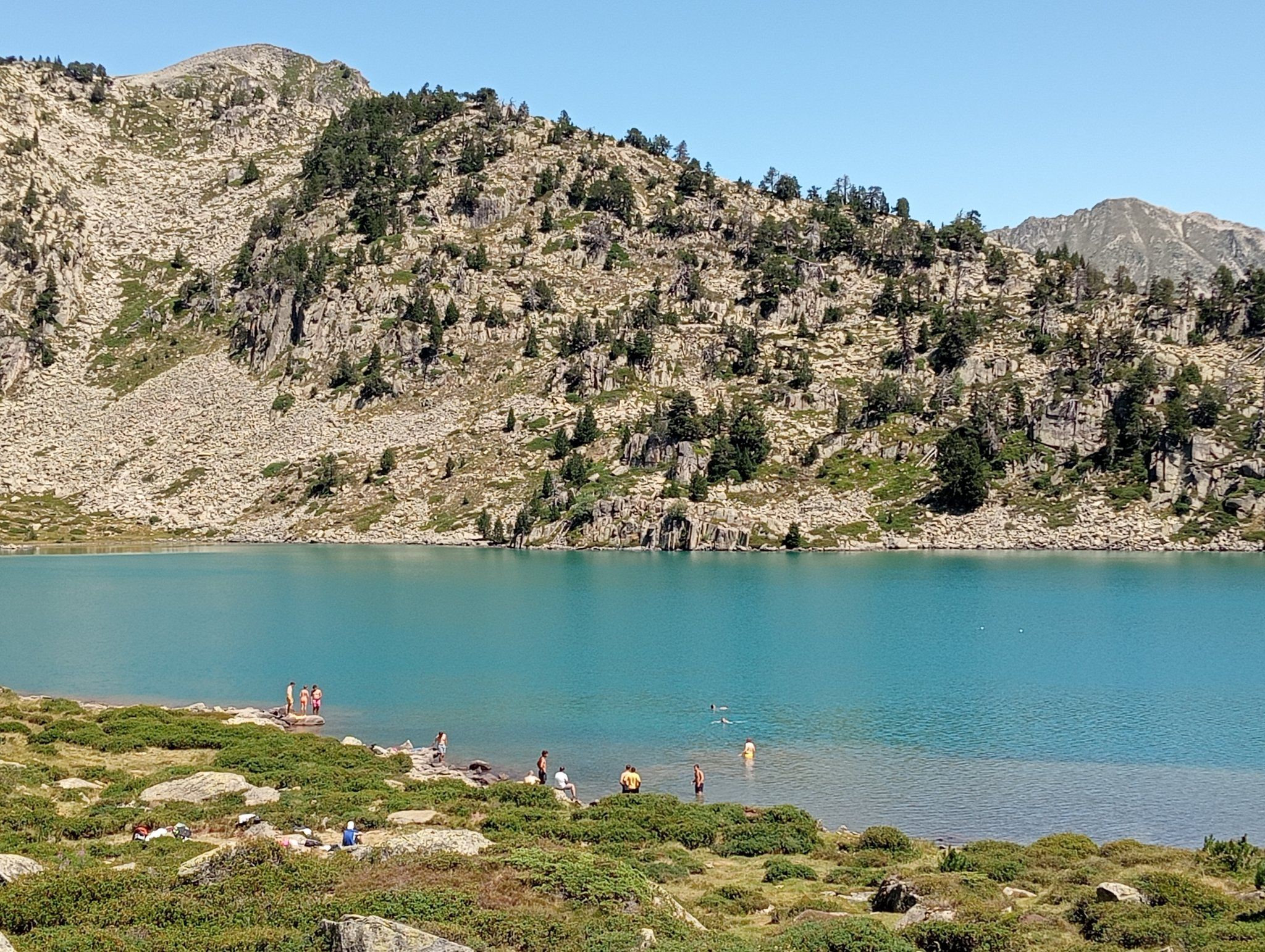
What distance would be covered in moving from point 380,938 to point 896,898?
1618 cm

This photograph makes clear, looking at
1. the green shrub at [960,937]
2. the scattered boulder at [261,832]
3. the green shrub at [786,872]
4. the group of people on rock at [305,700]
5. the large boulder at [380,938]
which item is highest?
the large boulder at [380,938]

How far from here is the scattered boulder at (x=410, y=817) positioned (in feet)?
115

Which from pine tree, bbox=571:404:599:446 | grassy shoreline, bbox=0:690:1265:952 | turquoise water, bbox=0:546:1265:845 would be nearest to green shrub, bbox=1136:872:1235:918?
grassy shoreline, bbox=0:690:1265:952

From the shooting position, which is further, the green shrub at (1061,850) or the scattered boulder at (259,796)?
the scattered boulder at (259,796)

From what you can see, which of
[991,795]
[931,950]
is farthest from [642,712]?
[931,950]

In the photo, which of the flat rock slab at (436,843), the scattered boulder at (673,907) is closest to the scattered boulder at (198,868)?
the flat rock slab at (436,843)

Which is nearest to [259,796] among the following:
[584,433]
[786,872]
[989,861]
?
[786,872]

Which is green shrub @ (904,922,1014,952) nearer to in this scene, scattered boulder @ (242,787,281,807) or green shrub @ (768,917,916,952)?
green shrub @ (768,917,916,952)

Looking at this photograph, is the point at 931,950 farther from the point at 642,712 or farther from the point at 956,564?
the point at 956,564

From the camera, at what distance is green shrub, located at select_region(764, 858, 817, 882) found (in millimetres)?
31250

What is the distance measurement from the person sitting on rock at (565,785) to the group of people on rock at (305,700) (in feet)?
74.2

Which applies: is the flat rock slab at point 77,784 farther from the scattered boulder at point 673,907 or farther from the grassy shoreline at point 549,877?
the scattered boulder at point 673,907

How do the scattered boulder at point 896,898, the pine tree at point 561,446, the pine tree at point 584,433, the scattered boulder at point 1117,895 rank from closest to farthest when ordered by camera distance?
the scattered boulder at point 1117,895, the scattered boulder at point 896,898, the pine tree at point 561,446, the pine tree at point 584,433

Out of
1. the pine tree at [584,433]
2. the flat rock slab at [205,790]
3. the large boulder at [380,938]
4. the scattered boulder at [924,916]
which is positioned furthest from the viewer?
the pine tree at [584,433]
